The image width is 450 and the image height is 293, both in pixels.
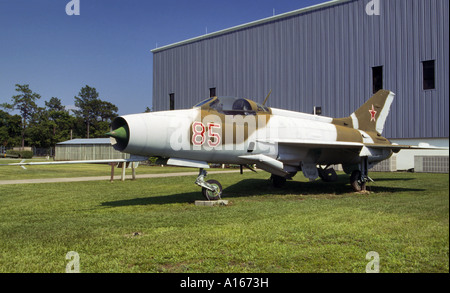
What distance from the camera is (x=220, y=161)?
389 inches

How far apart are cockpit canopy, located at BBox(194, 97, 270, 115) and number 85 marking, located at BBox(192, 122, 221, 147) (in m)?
0.61

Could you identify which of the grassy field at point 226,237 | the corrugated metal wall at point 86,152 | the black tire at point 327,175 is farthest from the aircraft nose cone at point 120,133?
the corrugated metal wall at point 86,152

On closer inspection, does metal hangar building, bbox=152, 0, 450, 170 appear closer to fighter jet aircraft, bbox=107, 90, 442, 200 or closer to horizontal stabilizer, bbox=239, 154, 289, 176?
fighter jet aircraft, bbox=107, 90, 442, 200

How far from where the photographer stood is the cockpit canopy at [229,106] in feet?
31.2

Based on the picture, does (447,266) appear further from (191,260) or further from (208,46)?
(208,46)

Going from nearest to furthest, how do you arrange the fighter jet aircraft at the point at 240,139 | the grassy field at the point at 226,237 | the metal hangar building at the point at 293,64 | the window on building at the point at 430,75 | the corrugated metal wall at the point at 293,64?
the window on building at the point at 430,75
the grassy field at the point at 226,237
the fighter jet aircraft at the point at 240,139
the metal hangar building at the point at 293,64
the corrugated metal wall at the point at 293,64

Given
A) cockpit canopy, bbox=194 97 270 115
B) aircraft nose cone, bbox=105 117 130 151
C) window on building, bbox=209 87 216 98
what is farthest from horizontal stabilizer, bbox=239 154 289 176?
window on building, bbox=209 87 216 98

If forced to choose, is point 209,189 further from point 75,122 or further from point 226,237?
point 75,122

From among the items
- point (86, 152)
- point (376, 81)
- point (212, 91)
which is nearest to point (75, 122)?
point (86, 152)

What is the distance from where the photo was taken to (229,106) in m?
9.73

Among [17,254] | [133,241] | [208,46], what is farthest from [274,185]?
[208,46]

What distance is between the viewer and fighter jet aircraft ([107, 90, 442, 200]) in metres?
8.02

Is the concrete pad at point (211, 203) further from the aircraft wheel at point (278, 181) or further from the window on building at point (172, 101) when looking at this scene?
the window on building at point (172, 101)
